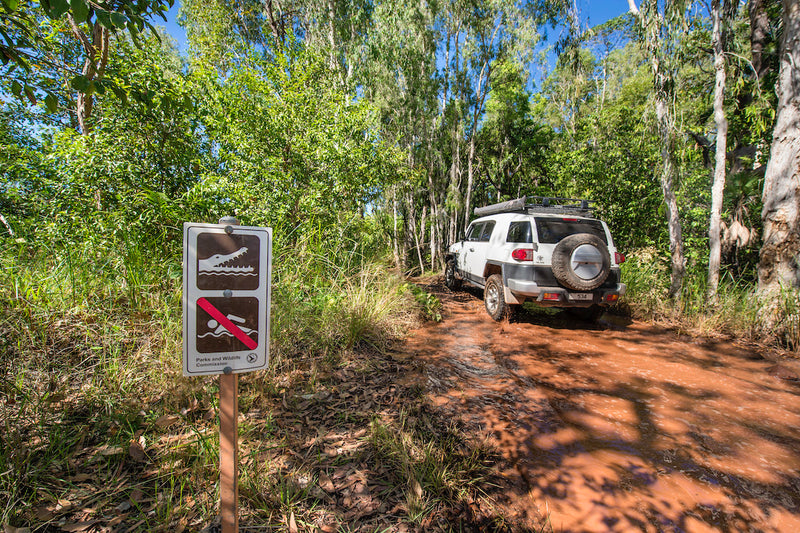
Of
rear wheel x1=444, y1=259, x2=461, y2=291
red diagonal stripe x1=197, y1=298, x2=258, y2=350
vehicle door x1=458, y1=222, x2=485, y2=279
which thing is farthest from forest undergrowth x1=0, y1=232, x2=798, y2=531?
rear wheel x1=444, y1=259, x2=461, y2=291

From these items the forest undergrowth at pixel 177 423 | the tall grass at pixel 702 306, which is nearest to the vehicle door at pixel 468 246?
the tall grass at pixel 702 306

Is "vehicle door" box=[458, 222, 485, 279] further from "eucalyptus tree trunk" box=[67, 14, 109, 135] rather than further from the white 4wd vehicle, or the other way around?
"eucalyptus tree trunk" box=[67, 14, 109, 135]

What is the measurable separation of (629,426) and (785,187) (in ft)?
16.1

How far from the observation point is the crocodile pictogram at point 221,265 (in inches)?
54.1

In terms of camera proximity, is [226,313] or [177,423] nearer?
[226,313]

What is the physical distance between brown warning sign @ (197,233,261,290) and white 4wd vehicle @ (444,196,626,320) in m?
4.53

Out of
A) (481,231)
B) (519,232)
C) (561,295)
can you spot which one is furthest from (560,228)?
(481,231)

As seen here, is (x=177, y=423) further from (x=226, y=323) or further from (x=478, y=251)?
(x=478, y=251)

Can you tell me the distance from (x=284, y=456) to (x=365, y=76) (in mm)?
14011

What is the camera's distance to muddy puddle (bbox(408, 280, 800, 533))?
195cm

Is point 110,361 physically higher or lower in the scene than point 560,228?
lower

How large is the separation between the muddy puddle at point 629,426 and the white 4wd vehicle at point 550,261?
0.73 meters

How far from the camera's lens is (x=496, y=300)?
6.14 m

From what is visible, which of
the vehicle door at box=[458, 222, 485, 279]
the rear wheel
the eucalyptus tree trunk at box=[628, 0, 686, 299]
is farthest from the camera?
the rear wheel
